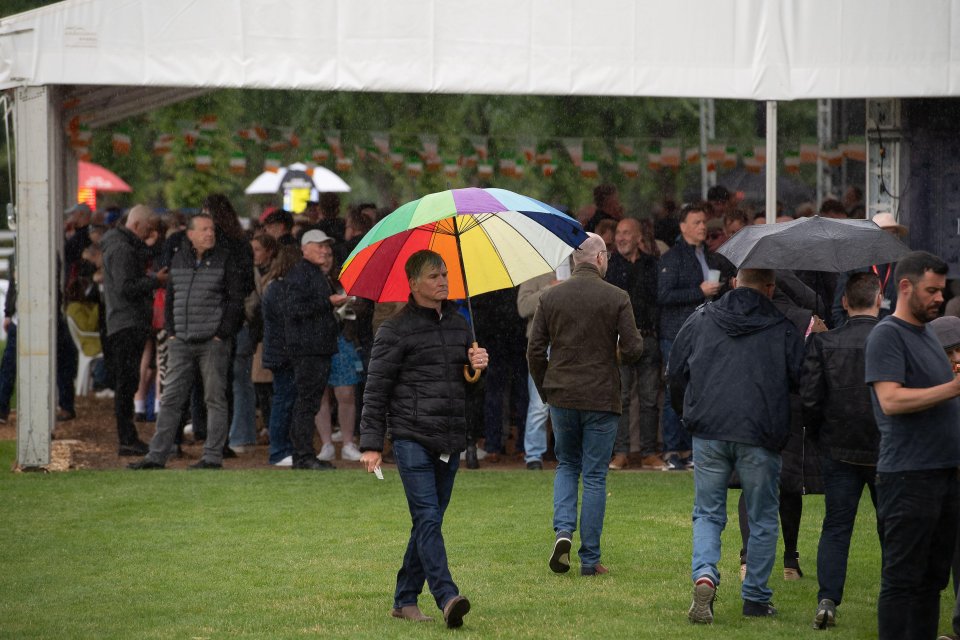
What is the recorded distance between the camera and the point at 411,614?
24.5ft

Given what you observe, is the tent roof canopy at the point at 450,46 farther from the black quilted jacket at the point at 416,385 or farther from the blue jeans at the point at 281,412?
the black quilted jacket at the point at 416,385

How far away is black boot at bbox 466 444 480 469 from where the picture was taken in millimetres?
12930

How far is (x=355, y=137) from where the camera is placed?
28281 mm

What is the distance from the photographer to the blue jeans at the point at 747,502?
739 cm

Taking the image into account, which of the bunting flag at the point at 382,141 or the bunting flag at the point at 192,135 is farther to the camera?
the bunting flag at the point at 382,141

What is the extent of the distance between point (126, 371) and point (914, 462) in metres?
8.66

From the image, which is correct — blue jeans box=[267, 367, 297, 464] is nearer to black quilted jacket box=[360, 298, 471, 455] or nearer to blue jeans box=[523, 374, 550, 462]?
blue jeans box=[523, 374, 550, 462]

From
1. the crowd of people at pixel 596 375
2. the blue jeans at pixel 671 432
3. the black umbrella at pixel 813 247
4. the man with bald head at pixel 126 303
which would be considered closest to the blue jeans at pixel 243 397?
the crowd of people at pixel 596 375

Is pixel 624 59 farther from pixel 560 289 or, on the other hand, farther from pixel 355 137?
pixel 355 137

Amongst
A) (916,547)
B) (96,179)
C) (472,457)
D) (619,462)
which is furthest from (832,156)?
(96,179)

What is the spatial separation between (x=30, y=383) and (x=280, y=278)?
2.30m

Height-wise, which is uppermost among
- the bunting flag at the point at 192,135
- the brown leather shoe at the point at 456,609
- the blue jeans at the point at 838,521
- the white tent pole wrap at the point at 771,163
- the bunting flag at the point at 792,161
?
the bunting flag at the point at 192,135

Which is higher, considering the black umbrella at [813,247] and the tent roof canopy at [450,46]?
the tent roof canopy at [450,46]

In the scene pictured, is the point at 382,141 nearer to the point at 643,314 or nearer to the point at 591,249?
the point at 643,314
